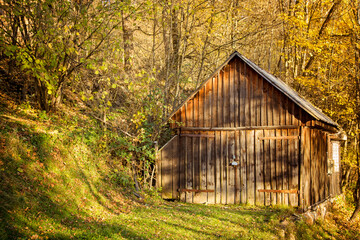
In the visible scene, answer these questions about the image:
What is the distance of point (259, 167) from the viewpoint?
45.3 ft

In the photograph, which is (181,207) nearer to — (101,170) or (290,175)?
(101,170)

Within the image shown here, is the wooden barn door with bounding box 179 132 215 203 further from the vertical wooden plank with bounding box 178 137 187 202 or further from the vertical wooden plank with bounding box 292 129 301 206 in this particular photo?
the vertical wooden plank with bounding box 292 129 301 206

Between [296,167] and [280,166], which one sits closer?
[296,167]

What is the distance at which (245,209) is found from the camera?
1298 centimetres

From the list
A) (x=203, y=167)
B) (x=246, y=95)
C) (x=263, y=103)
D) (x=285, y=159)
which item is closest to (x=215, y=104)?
(x=246, y=95)

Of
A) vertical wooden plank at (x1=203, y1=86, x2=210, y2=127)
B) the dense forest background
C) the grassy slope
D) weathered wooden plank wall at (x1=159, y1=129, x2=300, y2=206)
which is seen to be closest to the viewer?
the grassy slope

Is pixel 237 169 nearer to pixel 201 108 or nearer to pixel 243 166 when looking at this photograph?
pixel 243 166

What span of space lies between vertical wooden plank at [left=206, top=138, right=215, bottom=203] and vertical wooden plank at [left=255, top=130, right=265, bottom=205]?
1797 mm

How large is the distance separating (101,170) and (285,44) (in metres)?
16.0

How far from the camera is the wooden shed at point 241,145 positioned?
44.2ft

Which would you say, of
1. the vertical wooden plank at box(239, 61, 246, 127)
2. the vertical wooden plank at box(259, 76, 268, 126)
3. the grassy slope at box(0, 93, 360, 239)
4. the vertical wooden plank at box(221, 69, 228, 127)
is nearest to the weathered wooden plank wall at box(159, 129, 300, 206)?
the vertical wooden plank at box(259, 76, 268, 126)

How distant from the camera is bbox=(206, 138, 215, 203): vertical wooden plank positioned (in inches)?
556

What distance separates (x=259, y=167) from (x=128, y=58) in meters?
7.10

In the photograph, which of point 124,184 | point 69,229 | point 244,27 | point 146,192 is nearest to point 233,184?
point 146,192
